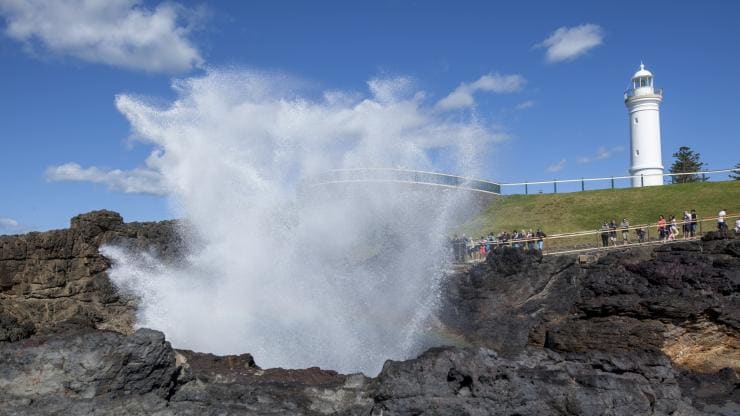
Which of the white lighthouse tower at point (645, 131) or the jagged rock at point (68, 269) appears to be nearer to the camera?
the jagged rock at point (68, 269)

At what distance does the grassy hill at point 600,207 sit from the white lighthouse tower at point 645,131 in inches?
249

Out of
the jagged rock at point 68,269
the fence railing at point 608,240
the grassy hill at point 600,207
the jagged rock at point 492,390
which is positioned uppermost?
the grassy hill at point 600,207

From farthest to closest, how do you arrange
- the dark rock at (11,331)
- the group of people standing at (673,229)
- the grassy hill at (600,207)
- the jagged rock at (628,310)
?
1. the grassy hill at (600,207)
2. the group of people standing at (673,229)
3. the jagged rock at (628,310)
4. the dark rock at (11,331)

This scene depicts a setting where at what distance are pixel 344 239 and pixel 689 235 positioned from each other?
49.7 feet

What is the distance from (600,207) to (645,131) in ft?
40.4

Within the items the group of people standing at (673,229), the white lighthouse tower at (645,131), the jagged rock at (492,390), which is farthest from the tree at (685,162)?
the jagged rock at (492,390)

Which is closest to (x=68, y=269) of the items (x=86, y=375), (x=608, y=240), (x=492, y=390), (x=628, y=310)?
(x=86, y=375)

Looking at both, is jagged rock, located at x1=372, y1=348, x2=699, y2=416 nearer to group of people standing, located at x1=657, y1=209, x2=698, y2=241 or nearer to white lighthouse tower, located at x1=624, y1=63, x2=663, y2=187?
A: group of people standing, located at x1=657, y1=209, x2=698, y2=241

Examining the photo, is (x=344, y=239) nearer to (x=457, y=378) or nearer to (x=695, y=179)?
(x=457, y=378)

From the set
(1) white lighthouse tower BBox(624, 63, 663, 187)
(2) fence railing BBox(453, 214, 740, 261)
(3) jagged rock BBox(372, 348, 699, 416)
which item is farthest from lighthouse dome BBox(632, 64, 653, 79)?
(3) jagged rock BBox(372, 348, 699, 416)

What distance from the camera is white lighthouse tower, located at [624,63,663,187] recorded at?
4691cm

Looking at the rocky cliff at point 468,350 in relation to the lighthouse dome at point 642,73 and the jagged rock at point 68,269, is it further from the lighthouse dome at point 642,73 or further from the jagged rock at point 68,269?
the lighthouse dome at point 642,73

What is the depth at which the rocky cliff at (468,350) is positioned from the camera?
6766 millimetres

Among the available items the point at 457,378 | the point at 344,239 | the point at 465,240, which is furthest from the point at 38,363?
the point at 465,240
